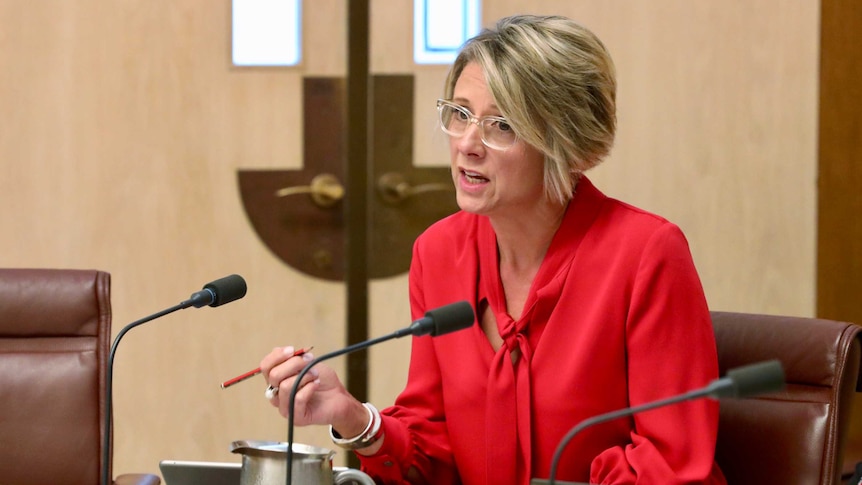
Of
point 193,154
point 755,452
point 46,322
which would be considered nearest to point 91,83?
point 193,154

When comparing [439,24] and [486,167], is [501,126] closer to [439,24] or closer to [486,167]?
[486,167]

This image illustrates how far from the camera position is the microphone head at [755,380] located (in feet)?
3.06

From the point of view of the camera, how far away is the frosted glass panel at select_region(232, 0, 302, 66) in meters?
2.90

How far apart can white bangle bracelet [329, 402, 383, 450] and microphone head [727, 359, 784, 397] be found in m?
0.71

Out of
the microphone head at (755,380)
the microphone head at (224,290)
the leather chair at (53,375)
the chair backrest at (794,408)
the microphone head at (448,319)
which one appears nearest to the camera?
the microphone head at (755,380)

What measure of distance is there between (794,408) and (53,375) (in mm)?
1298

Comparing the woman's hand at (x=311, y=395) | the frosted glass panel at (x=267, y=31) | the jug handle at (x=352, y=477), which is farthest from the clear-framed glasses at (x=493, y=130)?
the frosted glass panel at (x=267, y=31)

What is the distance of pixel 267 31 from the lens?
2904mm

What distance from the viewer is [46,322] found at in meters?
1.92

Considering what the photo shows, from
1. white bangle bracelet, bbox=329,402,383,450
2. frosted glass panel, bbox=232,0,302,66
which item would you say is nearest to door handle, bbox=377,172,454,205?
frosted glass panel, bbox=232,0,302,66

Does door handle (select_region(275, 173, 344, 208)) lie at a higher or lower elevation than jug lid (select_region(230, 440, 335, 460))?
higher

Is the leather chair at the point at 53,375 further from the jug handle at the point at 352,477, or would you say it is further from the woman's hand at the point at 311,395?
the jug handle at the point at 352,477

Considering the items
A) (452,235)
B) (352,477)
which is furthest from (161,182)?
(352,477)

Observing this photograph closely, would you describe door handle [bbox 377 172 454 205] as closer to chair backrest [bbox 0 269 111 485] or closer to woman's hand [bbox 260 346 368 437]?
chair backrest [bbox 0 269 111 485]
